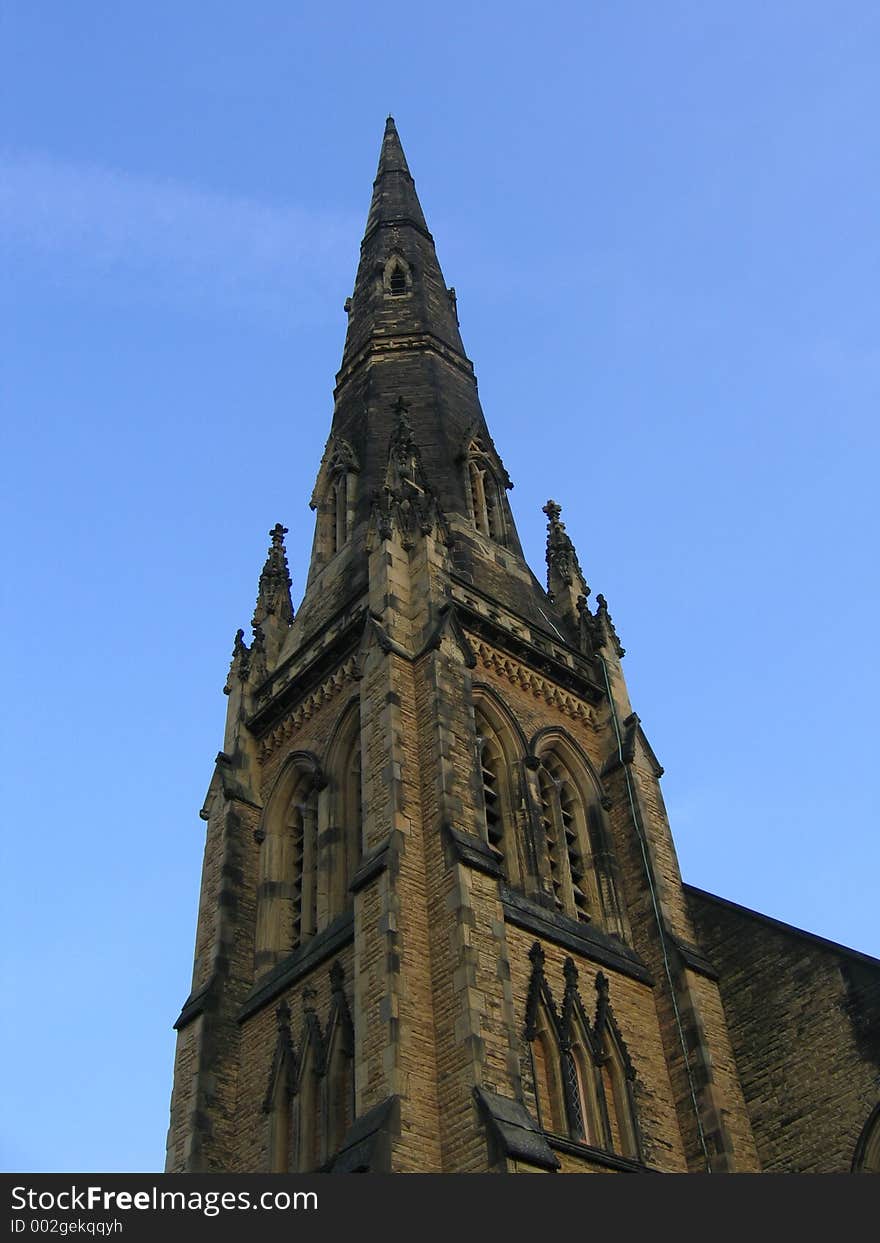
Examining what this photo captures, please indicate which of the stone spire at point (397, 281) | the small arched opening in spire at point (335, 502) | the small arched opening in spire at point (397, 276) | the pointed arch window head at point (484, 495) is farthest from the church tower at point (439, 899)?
the small arched opening in spire at point (397, 276)

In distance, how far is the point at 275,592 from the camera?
27.4 meters

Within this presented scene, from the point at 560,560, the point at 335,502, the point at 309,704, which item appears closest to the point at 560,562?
the point at 560,560

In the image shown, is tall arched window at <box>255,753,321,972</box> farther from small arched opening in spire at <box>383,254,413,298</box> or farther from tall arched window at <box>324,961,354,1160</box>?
small arched opening in spire at <box>383,254,413,298</box>

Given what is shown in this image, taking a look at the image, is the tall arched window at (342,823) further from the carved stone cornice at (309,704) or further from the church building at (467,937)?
the carved stone cornice at (309,704)

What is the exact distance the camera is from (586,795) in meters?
22.1

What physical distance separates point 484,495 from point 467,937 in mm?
14121

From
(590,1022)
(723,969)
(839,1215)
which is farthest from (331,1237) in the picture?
(723,969)

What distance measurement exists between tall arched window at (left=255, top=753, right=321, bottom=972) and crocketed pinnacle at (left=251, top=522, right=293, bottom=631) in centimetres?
490

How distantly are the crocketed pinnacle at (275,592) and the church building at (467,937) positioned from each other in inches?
29.8

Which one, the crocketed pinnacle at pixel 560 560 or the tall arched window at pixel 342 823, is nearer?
the tall arched window at pixel 342 823

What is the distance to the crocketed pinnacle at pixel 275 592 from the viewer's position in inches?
1057

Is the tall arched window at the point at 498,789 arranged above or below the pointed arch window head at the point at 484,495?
below

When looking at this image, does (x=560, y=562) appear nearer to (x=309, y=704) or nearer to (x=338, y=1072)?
(x=309, y=704)

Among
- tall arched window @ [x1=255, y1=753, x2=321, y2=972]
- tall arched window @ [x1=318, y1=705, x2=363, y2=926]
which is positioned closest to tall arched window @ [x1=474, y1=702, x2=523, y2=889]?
tall arched window @ [x1=318, y1=705, x2=363, y2=926]
